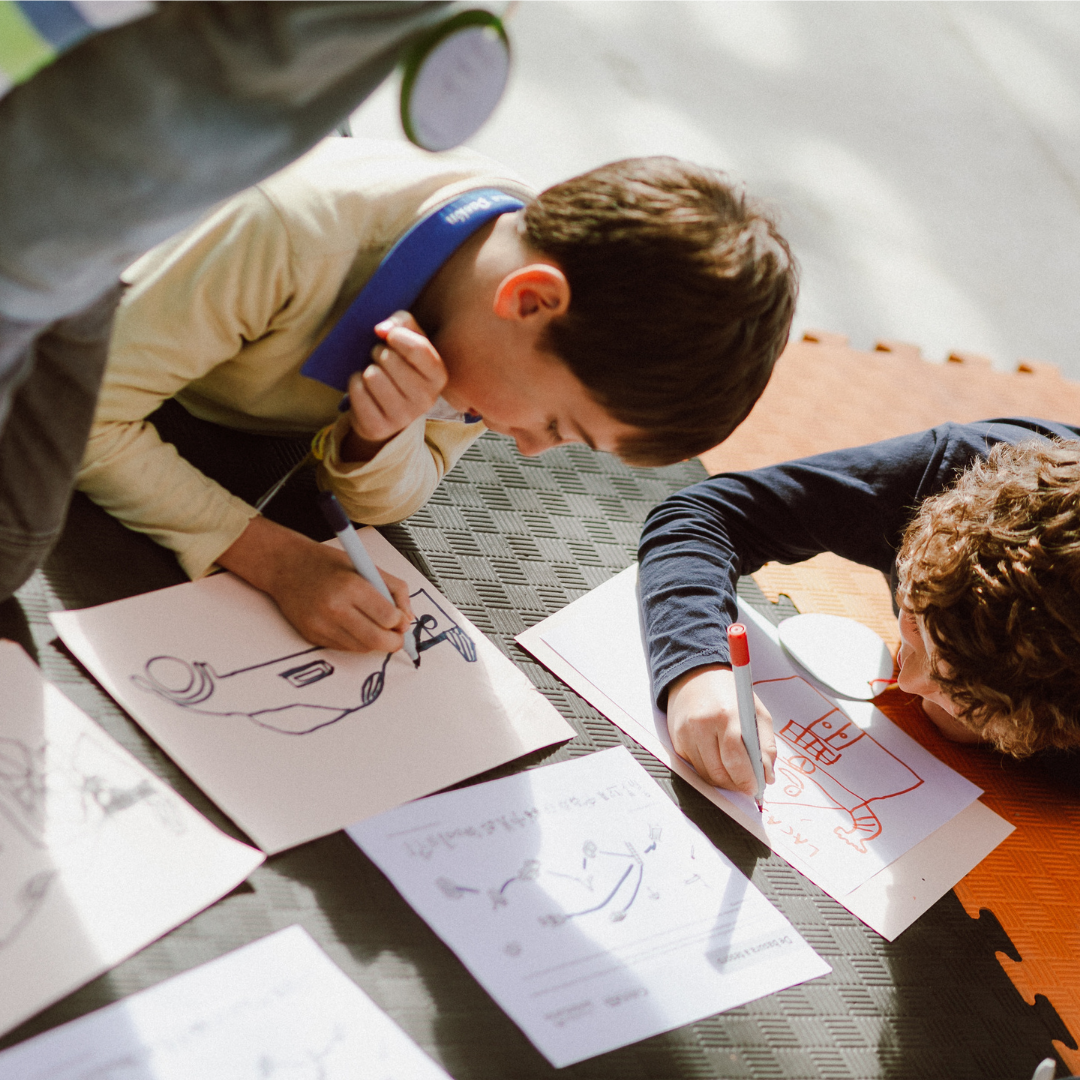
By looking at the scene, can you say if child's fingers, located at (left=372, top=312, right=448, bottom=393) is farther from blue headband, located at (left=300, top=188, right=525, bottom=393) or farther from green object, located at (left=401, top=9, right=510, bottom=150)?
green object, located at (left=401, top=9, right=510, bottom=150)

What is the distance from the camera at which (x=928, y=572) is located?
2.21 feet

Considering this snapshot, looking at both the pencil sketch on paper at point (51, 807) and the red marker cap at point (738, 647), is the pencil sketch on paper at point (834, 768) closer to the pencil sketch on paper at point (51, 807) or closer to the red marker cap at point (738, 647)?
the red marker cap at point (738, 647)

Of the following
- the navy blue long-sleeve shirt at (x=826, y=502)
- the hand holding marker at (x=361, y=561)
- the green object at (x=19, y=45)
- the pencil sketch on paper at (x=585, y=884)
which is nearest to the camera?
the green object at (x=19, y=45)

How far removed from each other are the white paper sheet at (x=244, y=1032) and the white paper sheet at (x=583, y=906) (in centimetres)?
6

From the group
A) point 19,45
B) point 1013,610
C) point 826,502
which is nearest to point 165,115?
point 19,45

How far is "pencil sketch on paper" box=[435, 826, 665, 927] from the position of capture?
49 centimetres

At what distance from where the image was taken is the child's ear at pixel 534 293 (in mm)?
567

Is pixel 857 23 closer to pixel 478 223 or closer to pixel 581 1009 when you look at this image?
pixel 478 223

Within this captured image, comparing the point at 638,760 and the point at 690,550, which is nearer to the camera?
the point at 638,760

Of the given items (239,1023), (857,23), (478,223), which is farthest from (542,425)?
(857,23)

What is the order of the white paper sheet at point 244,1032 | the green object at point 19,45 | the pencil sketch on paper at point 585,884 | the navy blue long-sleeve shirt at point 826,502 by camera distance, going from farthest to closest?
the navy blue long-sleeve shirt at point 826,502
the pencil sketch on paper at point 585,884
the white paper sheet at point 244,1032
the green object at point 19,45

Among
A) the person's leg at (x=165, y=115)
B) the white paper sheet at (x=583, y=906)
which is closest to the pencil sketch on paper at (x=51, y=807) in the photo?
the white paper sheet at (x=583, y=906)

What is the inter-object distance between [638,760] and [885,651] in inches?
11.2

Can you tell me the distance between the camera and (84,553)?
1.88ft
